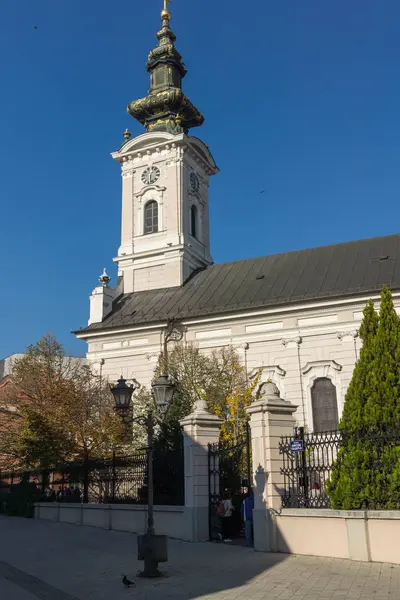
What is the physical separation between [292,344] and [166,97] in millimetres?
21931

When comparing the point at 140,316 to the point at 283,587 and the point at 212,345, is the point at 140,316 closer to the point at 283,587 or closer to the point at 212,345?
the point at 212,345

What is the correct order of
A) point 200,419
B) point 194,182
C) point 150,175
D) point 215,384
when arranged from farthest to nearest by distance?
point 194,182
point 150,175
point 215,384
point 200,419

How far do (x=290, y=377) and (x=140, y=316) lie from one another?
9.62 m

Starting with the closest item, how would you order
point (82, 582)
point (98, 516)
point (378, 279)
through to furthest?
point (82, 582) → point (98, 516) → point (378, 279)

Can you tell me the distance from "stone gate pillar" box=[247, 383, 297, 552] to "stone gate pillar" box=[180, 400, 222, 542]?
2.18 metres

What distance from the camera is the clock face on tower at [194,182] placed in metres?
41.9

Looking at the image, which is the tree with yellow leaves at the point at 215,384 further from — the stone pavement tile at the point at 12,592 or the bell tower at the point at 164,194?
the stone pavement tile at the point at 12,592

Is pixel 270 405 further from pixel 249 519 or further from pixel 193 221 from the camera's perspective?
pixel 193 221

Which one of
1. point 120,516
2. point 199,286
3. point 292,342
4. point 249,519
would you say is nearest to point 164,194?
point 199,286

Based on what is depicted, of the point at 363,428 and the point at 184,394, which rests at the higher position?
the point at 184,394

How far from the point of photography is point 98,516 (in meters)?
20.3

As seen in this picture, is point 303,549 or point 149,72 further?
point 149,72

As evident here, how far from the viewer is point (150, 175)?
136 feet

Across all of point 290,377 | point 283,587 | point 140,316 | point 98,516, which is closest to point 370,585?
point 283,587
